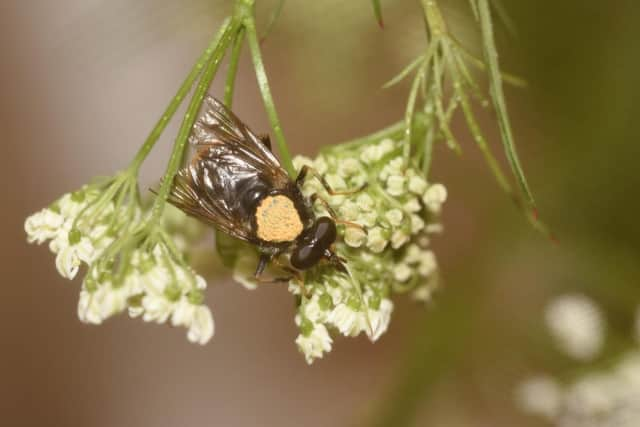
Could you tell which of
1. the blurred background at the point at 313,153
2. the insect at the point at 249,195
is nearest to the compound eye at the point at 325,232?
the insect at the point at 249,195

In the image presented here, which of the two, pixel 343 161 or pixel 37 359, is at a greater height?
pixel 343 161

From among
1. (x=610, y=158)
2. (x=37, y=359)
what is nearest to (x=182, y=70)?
(x=37, y=359)

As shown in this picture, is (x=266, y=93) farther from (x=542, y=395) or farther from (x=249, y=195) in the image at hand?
(x=542, y=395)

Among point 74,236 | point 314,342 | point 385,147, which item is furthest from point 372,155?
point 74,236

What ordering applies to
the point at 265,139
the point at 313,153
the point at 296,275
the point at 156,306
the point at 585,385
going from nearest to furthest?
1. the point at 156,306
2. the point at 296,275
3. the point at 265,139
4. the point at 585,385
5. the point at 313,153

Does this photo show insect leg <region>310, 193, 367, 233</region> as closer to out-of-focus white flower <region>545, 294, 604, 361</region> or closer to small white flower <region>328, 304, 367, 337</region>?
small white flower <region>328, 304, 367, 337</region>

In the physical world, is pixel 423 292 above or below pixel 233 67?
below

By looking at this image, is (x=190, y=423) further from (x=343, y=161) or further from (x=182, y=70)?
(x=343, y=161)

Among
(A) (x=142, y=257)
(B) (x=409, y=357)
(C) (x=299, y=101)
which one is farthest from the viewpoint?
(C) (x=299, y=101)
